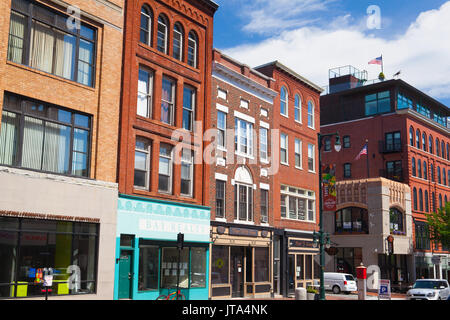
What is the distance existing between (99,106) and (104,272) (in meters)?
6.86

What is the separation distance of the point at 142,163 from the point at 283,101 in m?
15.3

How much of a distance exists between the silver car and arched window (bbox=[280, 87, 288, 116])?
47.2ft

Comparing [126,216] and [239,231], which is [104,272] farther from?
[239,231]

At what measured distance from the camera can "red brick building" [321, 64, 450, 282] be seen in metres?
54.6

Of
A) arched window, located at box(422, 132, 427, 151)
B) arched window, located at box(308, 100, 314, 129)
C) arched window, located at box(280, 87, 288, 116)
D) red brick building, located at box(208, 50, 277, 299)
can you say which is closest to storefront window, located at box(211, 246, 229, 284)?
red brick building, located at box(208, 50, 277, 299)

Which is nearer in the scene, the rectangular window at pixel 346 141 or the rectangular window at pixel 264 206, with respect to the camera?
the rectangular window at pixel 264 206

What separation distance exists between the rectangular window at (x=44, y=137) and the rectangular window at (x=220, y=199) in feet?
31.2

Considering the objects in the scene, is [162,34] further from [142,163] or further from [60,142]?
[60,142]

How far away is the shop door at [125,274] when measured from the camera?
2048cm

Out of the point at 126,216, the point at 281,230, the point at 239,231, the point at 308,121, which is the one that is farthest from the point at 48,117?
the point at 308,121

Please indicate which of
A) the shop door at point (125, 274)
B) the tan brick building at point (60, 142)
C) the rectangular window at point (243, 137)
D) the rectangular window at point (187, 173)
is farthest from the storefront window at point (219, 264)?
the tan brick building at point (60, 142)

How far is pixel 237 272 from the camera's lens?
28.2 meters

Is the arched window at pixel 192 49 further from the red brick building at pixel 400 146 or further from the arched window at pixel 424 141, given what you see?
the arched window at pixel 424 141

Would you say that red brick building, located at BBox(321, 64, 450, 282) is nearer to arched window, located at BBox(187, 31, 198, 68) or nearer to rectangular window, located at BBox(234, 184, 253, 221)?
rectangular window, located at BBox(234, 184, 253, 221)
